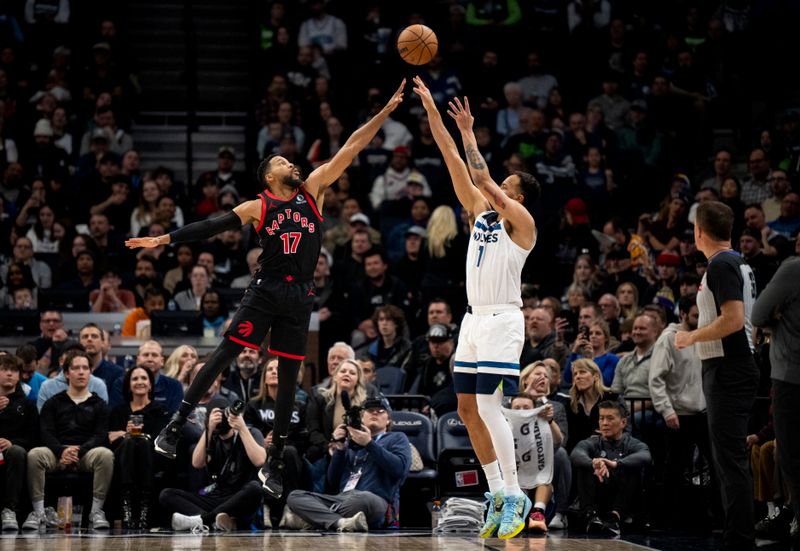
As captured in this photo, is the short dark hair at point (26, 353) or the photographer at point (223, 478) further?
the short dark hair at point (26, 353)

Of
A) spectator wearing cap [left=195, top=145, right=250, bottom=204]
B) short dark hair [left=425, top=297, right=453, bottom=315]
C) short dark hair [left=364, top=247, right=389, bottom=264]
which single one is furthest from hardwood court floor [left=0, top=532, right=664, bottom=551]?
spectator wearing cap [left=195, top=145, right=250, bottom=204]

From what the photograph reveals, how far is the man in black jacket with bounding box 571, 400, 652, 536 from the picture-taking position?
1095cm

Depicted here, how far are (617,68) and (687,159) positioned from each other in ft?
6.96

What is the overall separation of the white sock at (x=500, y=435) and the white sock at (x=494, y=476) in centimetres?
5

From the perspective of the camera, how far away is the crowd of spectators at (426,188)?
12.4 metres

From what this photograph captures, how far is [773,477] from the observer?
10.7m

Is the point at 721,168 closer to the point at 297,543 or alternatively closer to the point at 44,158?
the point at 297,543

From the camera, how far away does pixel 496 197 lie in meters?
8.48

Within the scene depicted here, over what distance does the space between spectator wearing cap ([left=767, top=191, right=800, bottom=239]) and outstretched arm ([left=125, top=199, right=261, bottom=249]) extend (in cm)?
758

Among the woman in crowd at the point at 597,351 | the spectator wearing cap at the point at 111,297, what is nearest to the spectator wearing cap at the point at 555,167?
the woman in crowd at the point at 597,351

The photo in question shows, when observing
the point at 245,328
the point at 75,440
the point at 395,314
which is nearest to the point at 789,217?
the point at 395,314

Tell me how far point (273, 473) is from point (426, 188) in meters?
7.78

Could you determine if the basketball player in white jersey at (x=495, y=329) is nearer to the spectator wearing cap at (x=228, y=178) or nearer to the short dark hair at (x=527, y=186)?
the short dark hair at (x=527, y=186)

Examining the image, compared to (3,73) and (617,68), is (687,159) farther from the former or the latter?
(3,73)
